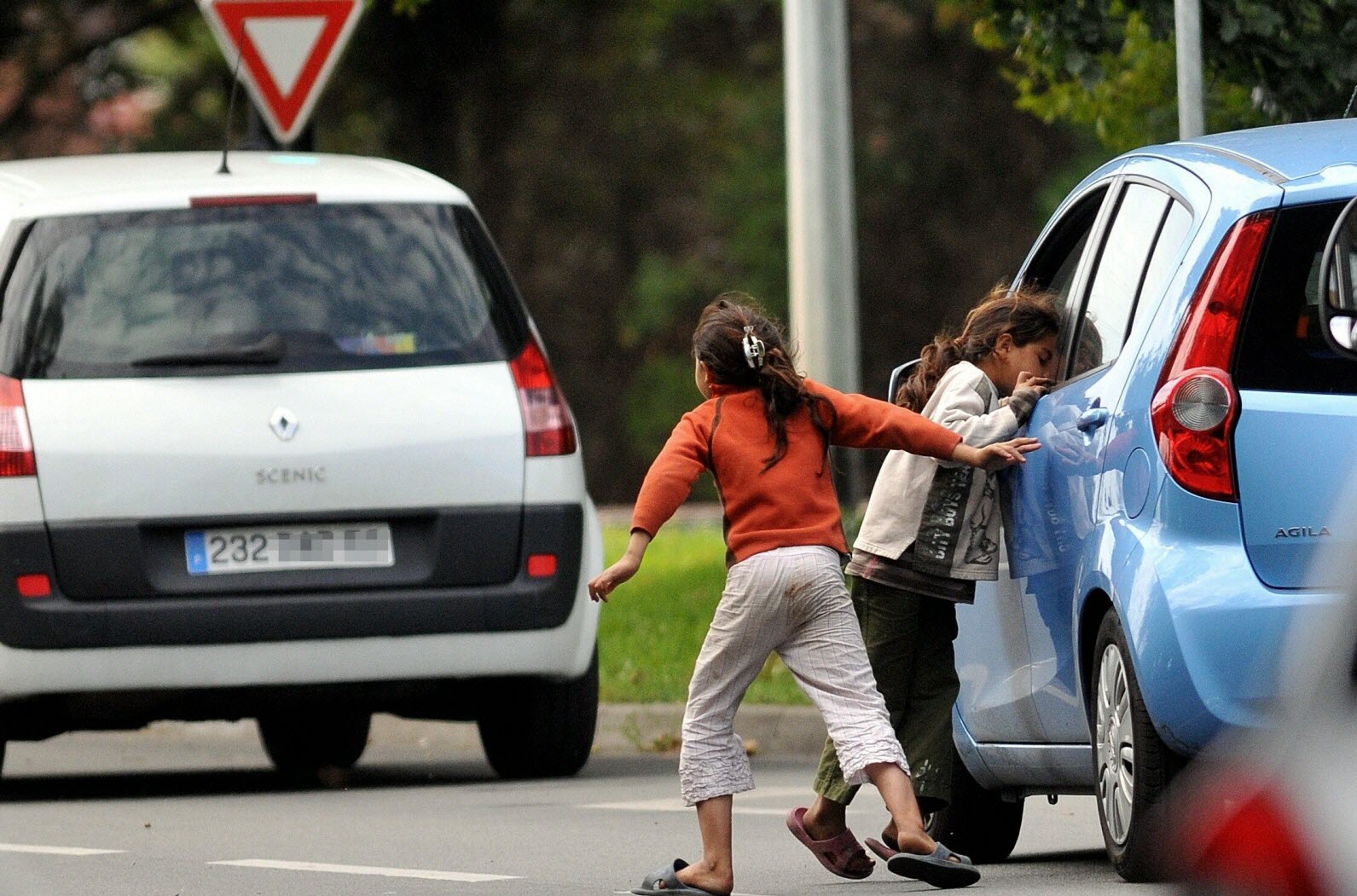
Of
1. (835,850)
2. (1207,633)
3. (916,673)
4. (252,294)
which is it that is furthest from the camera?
(252,294)

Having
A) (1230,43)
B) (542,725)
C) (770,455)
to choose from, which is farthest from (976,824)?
(1230,43)

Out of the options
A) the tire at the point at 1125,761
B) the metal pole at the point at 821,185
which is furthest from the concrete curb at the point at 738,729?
the tire at the point at 1125,761

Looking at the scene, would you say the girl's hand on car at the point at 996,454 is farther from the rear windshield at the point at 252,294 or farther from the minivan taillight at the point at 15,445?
the minivan taillight at the point at 15,445

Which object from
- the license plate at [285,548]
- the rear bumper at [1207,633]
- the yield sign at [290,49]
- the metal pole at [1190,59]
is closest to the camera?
the rear bumper at [1207,633]

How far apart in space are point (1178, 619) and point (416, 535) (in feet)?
12.6

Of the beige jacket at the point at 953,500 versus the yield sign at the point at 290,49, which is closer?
the beige jacket at the point at 953,500

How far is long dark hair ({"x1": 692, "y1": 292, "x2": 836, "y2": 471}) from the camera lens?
20.8 ft

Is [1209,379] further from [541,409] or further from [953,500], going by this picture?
[541,409]

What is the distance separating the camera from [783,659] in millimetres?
6324

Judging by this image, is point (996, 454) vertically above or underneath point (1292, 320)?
underneath

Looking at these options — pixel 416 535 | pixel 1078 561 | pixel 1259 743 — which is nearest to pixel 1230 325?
pixel 1078 561

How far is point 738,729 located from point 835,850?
3.92 meters

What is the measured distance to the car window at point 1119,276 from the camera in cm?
608

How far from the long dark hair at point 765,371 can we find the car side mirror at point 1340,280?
1299mm
